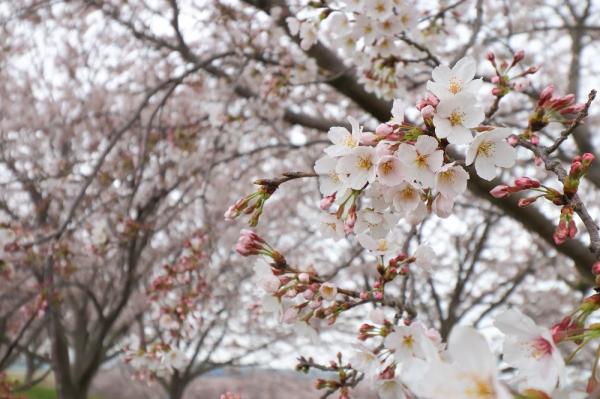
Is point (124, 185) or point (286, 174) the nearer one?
point (286, 174)

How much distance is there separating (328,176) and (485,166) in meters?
0.34

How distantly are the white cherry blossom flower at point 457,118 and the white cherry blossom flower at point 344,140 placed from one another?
158mm

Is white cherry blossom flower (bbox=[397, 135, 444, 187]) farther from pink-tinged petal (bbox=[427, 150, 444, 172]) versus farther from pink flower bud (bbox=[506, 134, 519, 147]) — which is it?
pink flower bud (bbox=[506, 134, 519, 147])

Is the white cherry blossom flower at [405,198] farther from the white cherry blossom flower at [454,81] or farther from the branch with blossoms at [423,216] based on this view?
the white cherry blossom flower at [454,81]

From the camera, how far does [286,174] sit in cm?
110

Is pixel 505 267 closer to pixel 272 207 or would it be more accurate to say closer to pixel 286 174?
pixel 272 207

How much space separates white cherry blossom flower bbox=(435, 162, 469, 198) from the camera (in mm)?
1060

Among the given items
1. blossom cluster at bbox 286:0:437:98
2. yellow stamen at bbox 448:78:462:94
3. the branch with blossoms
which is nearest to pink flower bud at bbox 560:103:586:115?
the branch with blossoms

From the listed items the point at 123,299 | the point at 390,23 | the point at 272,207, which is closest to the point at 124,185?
the point at 123,299

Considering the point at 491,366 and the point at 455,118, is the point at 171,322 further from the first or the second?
the point at 491,366

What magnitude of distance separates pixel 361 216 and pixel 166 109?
5335mm

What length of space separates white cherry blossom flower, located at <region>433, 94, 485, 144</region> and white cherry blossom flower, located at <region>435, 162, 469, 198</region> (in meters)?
0.10

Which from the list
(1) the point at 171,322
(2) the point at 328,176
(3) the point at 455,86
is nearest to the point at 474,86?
(3) the point at 455,86

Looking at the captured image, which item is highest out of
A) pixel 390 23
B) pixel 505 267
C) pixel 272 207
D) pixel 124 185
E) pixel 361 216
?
pixel 272 207
